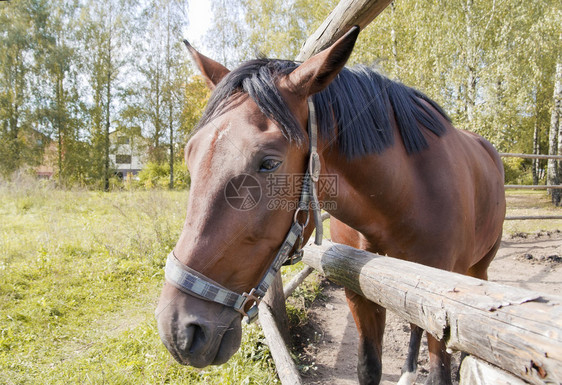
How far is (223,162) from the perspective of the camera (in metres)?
1.23

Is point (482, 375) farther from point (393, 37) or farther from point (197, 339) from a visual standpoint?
point (393, 37)

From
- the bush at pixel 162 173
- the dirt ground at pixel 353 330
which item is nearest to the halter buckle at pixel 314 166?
the dirt ground at pixel 353 330

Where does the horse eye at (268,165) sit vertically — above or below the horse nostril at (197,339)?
above

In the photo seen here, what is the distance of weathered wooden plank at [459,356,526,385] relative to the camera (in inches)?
30.6

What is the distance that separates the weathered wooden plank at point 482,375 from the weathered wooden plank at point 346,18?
1733mm

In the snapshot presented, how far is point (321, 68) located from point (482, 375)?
3.95 ft

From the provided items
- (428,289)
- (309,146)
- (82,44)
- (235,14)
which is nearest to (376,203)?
(309,146)

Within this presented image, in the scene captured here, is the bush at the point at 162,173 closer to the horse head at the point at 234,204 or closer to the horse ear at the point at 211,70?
the horse ear at the point at 211,70

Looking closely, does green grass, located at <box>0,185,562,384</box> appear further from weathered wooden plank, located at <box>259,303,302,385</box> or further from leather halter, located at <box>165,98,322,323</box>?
leather halter, located at <box>165,98,322,323</box>

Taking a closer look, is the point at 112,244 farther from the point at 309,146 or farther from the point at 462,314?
the point at 462,314

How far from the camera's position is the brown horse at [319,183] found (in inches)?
47.2

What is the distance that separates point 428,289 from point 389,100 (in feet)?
4.15

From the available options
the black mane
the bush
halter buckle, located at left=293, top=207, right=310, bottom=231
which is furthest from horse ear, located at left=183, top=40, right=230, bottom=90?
the bush

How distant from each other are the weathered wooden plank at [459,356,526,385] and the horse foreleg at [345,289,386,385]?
4.35 ft
